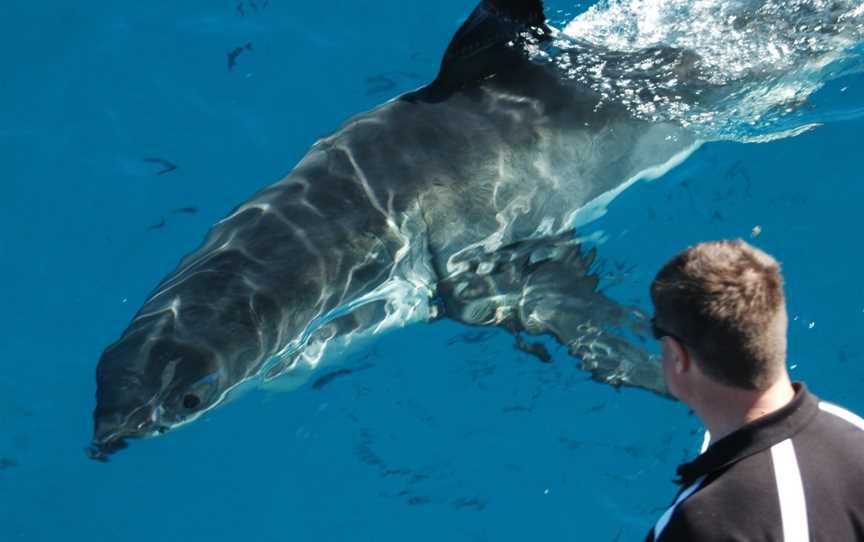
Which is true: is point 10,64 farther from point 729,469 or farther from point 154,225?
point 729,469

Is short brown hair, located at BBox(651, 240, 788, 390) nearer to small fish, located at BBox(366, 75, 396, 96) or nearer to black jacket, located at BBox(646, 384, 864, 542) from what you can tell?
black jacket, located at BBox(646, 384, 864, 542)

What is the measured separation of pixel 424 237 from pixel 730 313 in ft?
11.5

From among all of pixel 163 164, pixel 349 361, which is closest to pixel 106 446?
pixel 349 361

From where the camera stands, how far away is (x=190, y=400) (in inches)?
206

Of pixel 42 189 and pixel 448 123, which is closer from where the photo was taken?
pixel 448 123

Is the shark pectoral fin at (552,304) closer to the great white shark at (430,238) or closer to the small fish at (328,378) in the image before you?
the great white shark at (430,238)

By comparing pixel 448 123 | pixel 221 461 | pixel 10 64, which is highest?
pixel 10 64

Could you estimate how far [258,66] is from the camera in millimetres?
9000

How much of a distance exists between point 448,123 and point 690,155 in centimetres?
193

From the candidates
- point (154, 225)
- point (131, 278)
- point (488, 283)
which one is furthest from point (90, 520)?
point (488, 283)

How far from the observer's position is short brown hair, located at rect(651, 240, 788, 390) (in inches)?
108

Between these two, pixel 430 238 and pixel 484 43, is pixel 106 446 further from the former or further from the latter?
pixel 484 43

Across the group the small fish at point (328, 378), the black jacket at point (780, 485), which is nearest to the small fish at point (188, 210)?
the small fish at point (328, 378)

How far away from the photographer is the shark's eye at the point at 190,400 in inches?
205
